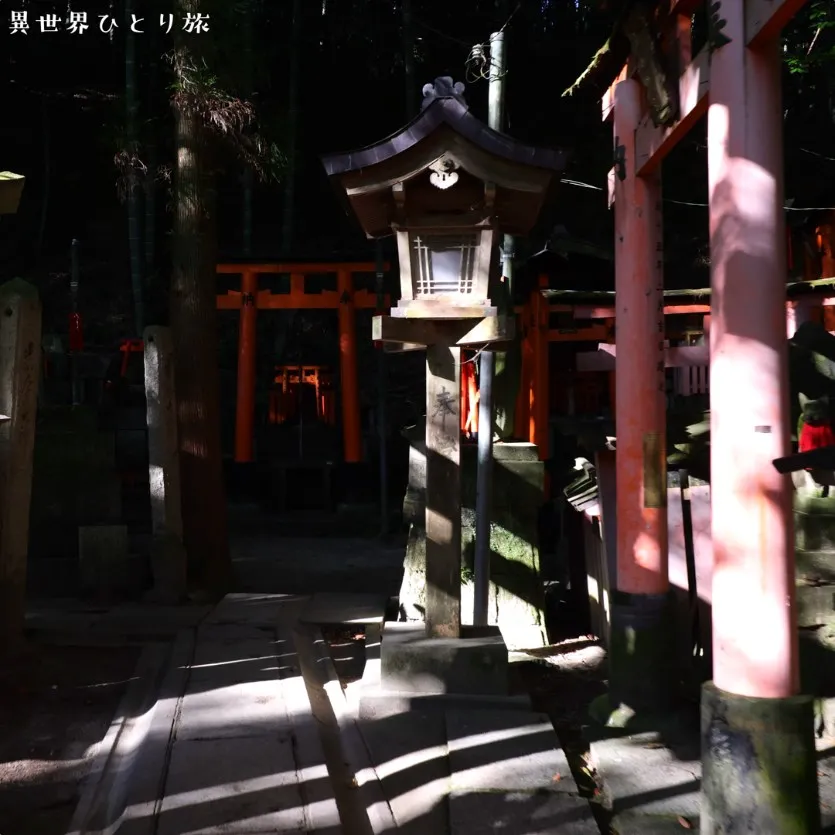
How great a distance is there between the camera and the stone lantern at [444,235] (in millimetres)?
4910

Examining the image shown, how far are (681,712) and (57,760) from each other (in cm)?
341

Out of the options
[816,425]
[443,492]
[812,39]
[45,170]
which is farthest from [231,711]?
[45,170]

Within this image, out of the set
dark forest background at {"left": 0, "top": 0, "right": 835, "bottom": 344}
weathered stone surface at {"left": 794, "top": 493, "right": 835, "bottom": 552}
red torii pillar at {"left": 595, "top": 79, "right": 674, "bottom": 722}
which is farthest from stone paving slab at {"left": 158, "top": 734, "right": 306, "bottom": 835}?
dark forest background at {"left": 0, "top": 0, "right": 835, "bottom": 344}

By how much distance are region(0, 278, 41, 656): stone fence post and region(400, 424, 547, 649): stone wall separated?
3.11 m

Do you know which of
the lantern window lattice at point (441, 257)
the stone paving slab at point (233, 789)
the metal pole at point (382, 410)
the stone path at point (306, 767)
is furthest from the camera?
the metal pole at point (382, 410)

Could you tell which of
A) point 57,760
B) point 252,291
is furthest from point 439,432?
point 252,291

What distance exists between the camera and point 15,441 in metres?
6.11

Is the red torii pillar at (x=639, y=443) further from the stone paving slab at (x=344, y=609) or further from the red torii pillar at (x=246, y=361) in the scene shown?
the red torii pillar at (x=246, y=361)

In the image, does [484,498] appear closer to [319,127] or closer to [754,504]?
[754,504]

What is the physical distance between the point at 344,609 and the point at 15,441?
9.82 feet

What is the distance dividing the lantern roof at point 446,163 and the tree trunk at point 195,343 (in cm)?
372

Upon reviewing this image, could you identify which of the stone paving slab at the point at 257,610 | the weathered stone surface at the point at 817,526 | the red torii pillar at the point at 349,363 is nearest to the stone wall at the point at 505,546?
the stone paving slab at the point at 257,610

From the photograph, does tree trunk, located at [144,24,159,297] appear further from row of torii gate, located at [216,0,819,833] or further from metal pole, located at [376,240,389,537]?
row of torii gate, located at [216,0,819,833]

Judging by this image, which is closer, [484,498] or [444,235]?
[444,235]
